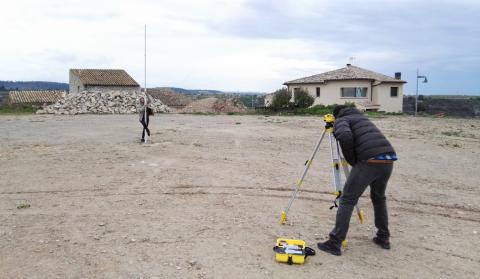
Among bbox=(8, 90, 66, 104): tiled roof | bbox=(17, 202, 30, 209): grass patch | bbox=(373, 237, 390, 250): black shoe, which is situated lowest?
bbox=(373, 237, 390, 250): black shoe

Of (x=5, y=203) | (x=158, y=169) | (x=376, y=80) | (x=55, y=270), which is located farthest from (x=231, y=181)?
(x=376, y=80)

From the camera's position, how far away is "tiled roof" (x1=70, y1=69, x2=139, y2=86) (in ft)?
161

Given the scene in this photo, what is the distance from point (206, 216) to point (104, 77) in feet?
155

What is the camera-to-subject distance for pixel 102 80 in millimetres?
49562

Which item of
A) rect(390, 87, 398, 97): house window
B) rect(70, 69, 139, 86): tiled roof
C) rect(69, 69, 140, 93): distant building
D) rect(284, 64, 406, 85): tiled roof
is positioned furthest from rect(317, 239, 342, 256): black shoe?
rect(70, 69, 139, 86): tiled roof

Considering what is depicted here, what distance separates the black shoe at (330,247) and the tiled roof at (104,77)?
4724 cm

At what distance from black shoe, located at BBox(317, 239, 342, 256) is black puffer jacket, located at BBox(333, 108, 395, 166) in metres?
0.94

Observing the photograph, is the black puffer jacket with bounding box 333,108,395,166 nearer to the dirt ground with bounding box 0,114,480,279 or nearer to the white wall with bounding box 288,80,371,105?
the dirt ground with bounding box 0,114,480,279

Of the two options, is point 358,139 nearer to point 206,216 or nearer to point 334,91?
point 206,216

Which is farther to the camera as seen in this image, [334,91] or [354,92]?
[334,91]

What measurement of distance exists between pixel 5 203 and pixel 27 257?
256 cm

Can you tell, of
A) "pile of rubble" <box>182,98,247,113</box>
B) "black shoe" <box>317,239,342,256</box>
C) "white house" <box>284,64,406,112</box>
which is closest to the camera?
"black shoe" <box>317,239,342,256</box>

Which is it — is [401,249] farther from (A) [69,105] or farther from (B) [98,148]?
(A) [69,105]

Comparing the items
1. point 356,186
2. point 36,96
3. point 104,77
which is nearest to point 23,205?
point 356,186
